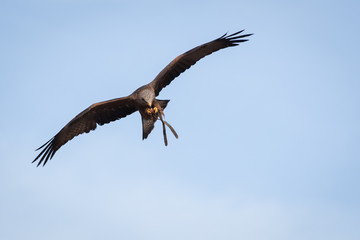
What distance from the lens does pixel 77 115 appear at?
35.9 ft

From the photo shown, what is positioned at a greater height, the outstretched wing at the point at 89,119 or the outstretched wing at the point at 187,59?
the outstretched wing at the point at 187,59

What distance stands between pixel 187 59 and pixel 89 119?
7.78ft

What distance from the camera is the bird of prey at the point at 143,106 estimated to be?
396 inches

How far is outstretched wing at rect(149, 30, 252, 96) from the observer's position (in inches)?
421

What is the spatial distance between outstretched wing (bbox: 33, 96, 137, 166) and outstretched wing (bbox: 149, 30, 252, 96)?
769mm

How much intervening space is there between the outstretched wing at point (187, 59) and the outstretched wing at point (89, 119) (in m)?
0.77

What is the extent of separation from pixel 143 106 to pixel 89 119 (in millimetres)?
1611

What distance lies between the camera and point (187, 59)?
35.5ft

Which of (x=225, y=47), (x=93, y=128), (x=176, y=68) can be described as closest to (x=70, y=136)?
(x=93, y=128)

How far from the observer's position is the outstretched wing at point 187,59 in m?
10.7

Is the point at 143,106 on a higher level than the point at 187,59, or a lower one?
lower

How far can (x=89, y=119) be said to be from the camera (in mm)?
11148

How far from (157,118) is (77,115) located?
1.89m

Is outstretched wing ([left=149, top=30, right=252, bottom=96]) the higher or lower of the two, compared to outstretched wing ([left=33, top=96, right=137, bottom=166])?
higher
